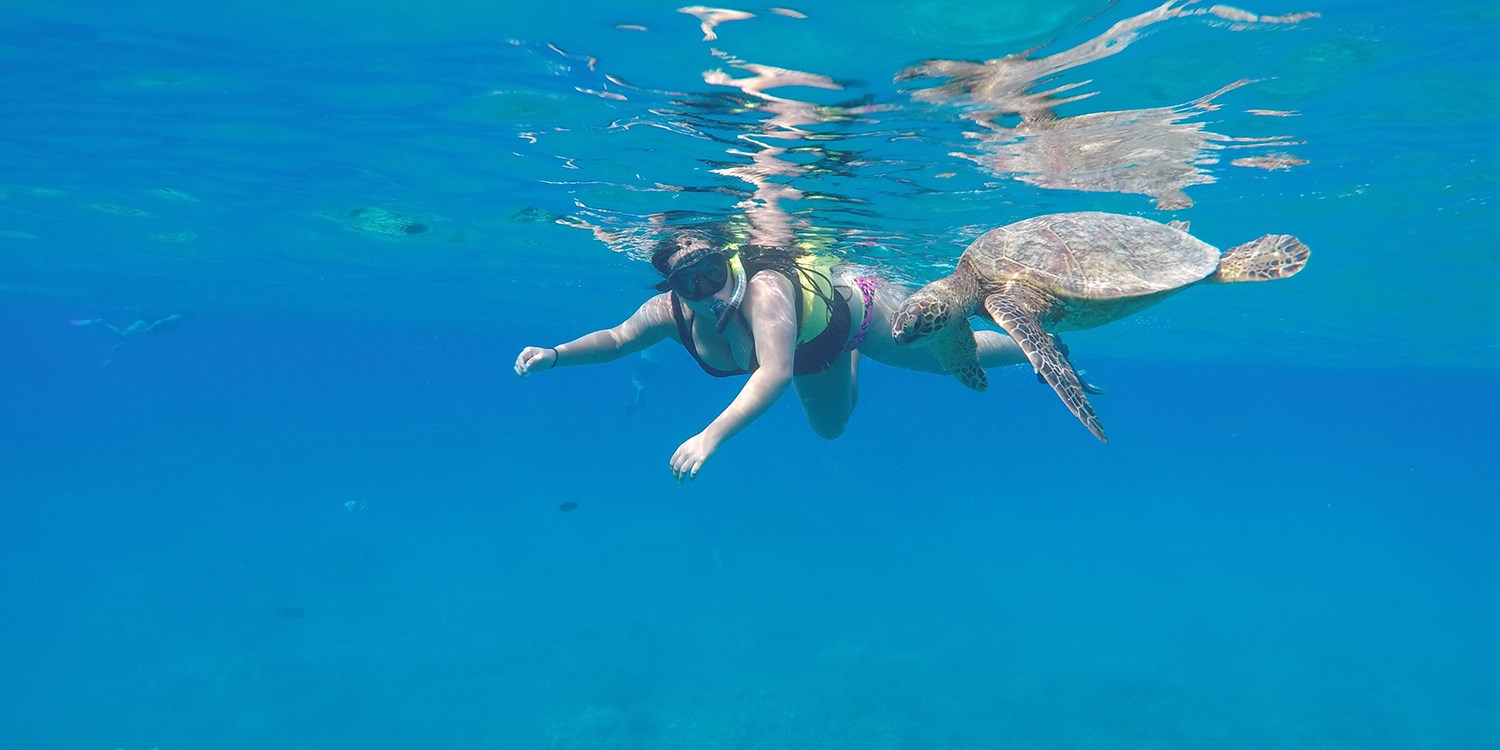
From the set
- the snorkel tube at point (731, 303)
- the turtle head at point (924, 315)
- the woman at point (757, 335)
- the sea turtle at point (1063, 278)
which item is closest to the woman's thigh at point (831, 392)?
the woman at point (757, 335)

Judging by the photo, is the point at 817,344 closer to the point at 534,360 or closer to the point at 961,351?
the point at 961,351

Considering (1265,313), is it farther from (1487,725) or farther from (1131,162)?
(1131,162)

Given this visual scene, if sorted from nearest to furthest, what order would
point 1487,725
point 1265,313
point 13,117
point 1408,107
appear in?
point 1408,107 → point 13,117 → point 1487,725 → point 1265,313

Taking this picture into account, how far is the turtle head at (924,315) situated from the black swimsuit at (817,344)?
174cm

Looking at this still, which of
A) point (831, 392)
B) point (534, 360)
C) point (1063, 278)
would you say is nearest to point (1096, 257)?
point (1063, 278)

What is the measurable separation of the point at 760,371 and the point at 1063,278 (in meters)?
2.49

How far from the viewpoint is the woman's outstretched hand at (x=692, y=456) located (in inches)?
194

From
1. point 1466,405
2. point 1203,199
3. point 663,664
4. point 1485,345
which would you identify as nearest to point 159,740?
point 663,664

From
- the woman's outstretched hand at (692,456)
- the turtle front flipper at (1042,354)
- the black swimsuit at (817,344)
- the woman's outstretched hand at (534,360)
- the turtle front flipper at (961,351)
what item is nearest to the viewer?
the turtle front flipper at (1042,354)

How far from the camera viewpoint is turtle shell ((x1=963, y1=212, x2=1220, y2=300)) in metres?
5.82

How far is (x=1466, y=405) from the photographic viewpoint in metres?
54.1

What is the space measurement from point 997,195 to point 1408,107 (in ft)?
16.3

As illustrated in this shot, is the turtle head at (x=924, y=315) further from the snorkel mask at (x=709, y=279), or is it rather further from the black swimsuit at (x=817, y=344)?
the black swimsuit at (x=817, y=344)

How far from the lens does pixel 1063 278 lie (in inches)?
235
